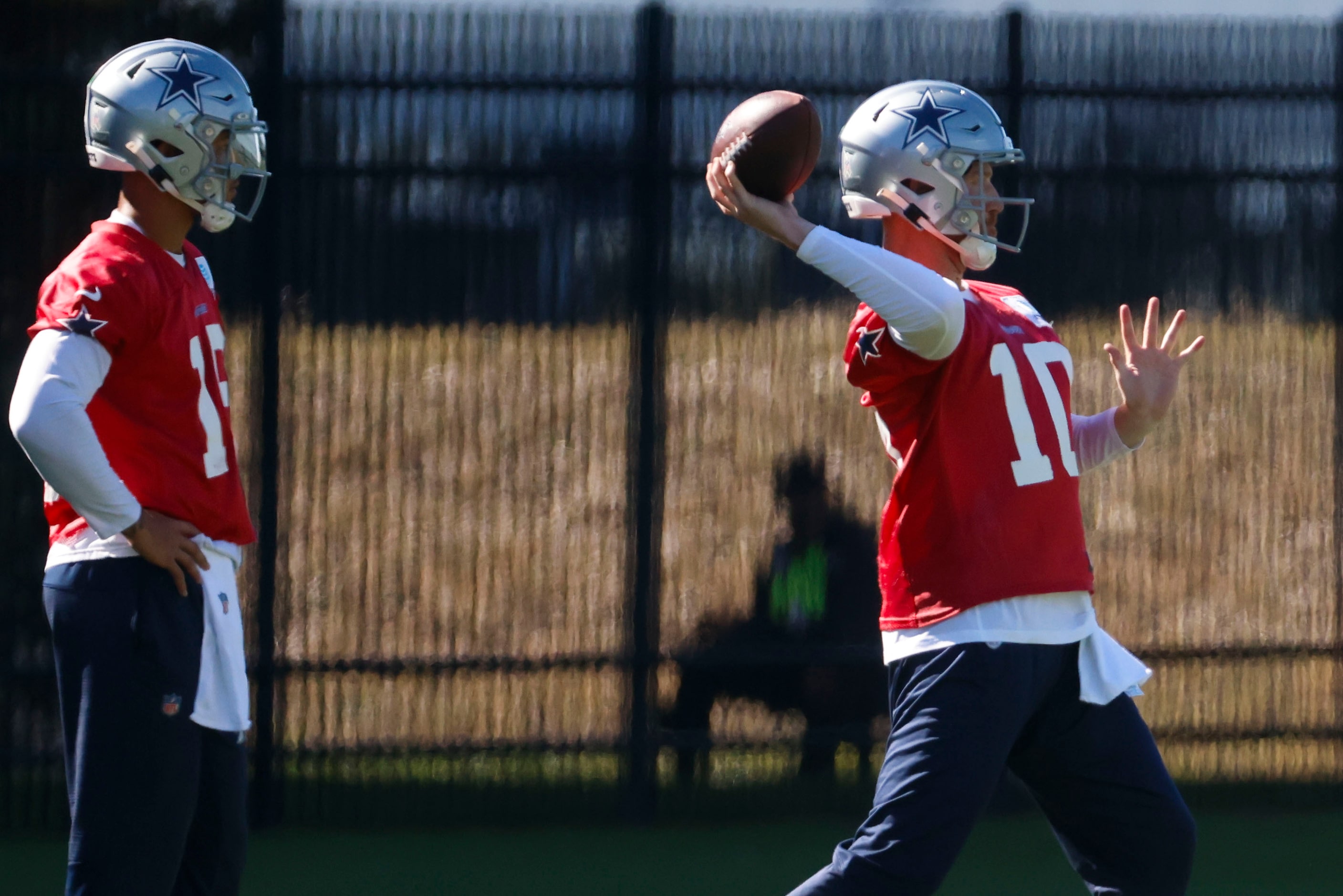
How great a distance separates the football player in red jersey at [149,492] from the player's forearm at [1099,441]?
1.78 meters

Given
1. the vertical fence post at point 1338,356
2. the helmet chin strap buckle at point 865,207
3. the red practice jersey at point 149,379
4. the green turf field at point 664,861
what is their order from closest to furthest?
the red practice jersey at point 149,379 < the helmet chin strap buckle at point 865,207 < the green turf field at point 664,861 < the vertical fence post at point 1338,356

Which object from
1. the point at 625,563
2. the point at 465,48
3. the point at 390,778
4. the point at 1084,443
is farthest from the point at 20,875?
the point at 1084,443

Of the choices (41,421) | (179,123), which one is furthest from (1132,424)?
(41,421)

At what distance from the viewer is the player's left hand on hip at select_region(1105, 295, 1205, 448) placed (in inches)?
130

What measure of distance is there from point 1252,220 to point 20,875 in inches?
185

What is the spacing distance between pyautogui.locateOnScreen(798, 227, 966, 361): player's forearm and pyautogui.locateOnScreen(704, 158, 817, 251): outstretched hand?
0.10ft

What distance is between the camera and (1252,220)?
222 inches

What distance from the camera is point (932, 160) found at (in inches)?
121

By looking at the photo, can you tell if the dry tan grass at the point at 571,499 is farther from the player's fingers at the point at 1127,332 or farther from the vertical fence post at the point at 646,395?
the player's fingers at the point at 1127,332

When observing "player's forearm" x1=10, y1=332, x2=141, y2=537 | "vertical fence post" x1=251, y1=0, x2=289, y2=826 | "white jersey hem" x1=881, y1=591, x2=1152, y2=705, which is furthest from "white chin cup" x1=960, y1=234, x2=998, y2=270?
"vertical fence post" x1=251, y1=0, x2=289, y2=826

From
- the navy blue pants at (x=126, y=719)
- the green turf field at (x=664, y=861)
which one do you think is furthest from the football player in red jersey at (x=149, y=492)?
the green turf field at (x=664, y=861)

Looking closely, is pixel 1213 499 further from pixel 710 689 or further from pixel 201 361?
pixel 201 361

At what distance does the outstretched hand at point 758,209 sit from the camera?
2914 millimetres

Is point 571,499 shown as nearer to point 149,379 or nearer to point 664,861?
point 664,861
